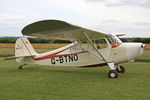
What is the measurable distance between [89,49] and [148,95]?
14.8ft

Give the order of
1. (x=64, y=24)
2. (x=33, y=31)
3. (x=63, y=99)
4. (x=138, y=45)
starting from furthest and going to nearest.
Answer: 1. (x=138, y=45)
2. (x=33, y=31)
3. (x=64, y=24)
4. (x=63, y=99)

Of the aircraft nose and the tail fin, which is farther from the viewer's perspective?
the tail fin

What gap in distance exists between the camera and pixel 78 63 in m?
9.40

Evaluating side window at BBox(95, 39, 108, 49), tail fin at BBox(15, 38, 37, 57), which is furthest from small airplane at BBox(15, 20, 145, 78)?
tail fin at BBox(15, 38, 37, 57)

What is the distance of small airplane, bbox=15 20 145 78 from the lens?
7.09 m

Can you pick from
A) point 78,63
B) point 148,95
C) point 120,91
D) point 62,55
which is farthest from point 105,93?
Result: point 62,55

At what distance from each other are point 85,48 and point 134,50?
2.54m

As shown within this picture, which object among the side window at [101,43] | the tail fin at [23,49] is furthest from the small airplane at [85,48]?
the tail fin at [23,49]

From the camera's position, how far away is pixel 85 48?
30.0 feet

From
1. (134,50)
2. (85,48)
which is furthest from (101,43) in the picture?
(134,50)

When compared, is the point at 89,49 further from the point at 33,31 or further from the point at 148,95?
the point at 148,95

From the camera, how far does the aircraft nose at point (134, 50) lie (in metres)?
7.93

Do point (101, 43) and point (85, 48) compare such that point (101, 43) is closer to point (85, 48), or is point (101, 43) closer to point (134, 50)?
point (85, 48)

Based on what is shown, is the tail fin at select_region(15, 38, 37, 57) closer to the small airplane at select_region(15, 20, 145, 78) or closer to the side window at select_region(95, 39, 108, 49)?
the small airplane at select_region(15, 20, 145, 78)
